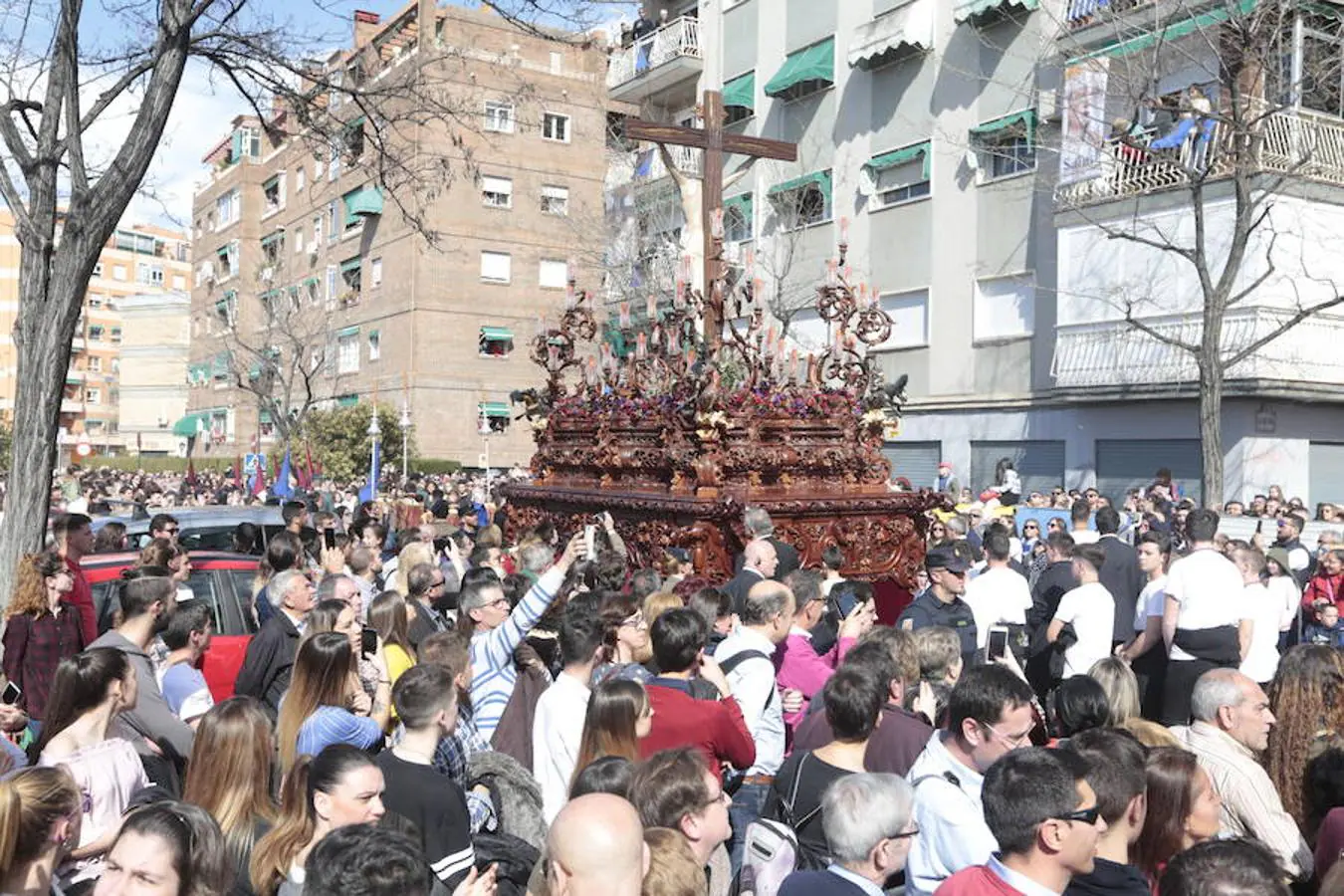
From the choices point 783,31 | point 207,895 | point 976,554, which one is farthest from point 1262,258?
point 207,895

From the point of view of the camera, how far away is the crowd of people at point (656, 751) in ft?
10.3

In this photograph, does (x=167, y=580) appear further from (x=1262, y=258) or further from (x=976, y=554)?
(x=1262, y=258)

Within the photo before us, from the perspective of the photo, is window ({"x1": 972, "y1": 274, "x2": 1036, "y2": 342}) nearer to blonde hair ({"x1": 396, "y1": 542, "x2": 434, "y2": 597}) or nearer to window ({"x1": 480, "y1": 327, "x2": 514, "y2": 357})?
blonde hair ({"x1": 396, "y1": 542, "x2": 434, "y2": 597})

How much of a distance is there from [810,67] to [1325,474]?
14576mm

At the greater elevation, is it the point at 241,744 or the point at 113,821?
the point at 241,744

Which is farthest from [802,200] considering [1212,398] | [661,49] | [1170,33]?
[1212,398]

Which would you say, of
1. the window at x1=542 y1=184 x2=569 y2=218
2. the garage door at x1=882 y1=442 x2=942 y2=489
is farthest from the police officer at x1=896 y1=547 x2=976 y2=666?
the window at x1=542 y1=184 x2=569 y2=218

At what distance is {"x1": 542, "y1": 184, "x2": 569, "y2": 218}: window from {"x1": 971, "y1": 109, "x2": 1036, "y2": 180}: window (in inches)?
801

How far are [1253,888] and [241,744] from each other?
317 cm

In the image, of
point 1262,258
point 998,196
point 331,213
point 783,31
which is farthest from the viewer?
point 331,213

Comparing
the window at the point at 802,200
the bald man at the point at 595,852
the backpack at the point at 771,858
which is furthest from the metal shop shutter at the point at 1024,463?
the bald man at the point at 595,852

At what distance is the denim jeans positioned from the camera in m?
4.71

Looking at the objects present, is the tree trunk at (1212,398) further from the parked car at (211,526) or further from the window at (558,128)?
the window at (558,128)

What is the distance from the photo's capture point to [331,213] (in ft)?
149
